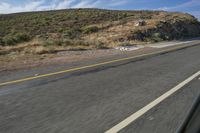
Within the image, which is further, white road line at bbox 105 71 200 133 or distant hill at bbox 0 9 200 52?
distant hill at bbox 0 9 200 52

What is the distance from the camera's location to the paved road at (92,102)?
4902 mm

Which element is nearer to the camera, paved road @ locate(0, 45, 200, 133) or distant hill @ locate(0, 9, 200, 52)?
paved road @ locate(0, 45, 200, 133)

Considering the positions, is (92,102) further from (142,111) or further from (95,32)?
(95,32)

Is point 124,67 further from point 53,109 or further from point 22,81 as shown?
point 53,109

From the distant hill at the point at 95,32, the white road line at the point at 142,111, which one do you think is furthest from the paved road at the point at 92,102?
the distant hill at the point at 95,32

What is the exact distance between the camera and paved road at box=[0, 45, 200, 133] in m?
4.90

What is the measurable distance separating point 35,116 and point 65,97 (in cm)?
147

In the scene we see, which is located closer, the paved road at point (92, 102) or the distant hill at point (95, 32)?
the paved road at point (92, 102)

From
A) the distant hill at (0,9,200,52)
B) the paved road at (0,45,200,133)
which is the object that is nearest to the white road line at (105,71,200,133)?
the paved road at (0,45,200,133)

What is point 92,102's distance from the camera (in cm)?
635

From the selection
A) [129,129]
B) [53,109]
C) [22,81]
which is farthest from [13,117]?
[22,81]

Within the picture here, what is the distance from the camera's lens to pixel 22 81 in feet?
28.8

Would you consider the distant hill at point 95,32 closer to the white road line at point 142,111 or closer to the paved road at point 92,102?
the paved road at point 92,102

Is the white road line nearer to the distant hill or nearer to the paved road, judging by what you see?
the paved road
